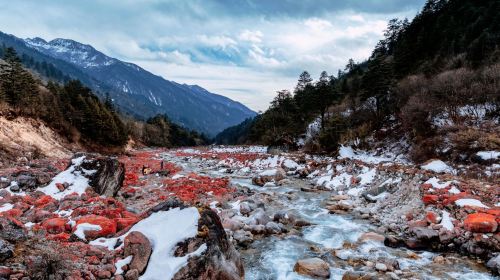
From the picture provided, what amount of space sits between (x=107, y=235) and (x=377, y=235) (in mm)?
9061

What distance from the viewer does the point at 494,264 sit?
30.8ft

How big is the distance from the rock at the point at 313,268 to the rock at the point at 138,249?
435 cm

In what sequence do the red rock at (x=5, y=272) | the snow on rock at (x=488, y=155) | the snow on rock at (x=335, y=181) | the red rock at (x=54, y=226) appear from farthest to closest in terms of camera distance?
the snow on rock at (x=335, y=181), the snow on rock at (x=488, y=155), the red rock at (x=54, y=226), the red rock at (x=5, y=272)

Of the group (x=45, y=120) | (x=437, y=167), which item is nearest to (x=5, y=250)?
(x=437, y=167)

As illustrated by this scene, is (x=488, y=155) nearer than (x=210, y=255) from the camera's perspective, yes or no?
No

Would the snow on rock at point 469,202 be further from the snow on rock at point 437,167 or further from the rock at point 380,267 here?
the snow on rock at point 437,167

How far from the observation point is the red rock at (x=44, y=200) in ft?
38.6

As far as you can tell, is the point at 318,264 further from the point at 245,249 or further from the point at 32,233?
the point at 32,233

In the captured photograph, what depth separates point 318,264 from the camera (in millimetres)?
9664

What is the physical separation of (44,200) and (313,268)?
31.0 ft

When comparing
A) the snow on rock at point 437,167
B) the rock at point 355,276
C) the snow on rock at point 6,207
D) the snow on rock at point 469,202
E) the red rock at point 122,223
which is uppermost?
the snow on rock at point 437,167

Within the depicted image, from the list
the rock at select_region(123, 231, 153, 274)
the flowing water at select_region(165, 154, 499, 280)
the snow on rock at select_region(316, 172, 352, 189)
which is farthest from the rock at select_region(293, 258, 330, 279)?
the snow on rock at select_region(316, 172, 352, 189)

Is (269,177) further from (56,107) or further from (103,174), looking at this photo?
(56,107)

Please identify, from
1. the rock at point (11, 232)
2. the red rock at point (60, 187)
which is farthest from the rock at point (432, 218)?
the red rock at point (60, 187)
